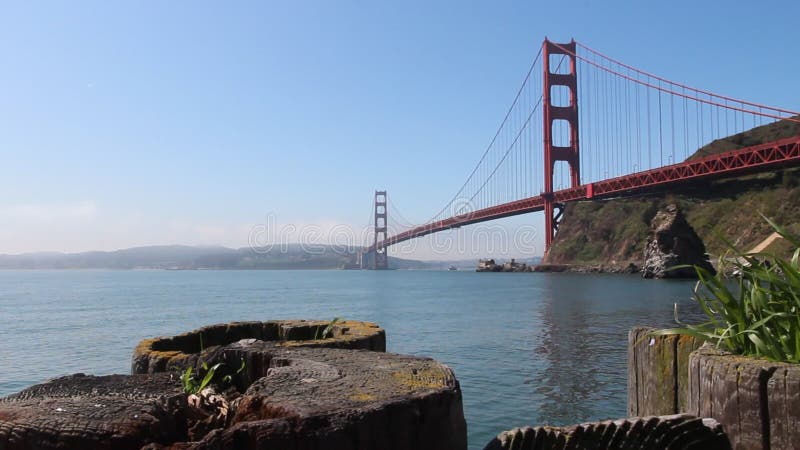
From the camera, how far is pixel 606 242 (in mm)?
87500

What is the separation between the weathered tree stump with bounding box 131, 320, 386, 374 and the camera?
4.04 meters

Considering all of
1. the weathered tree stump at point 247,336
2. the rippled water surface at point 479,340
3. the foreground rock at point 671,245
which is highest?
the foreground rock at point 671,245

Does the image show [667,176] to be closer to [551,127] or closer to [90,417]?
[551,127]

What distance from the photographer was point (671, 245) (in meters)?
63.6

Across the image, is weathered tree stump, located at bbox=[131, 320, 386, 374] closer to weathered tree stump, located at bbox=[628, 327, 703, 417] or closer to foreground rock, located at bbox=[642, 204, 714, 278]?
weathered tree stump, located at bbox=[628, 327, 703, 417]

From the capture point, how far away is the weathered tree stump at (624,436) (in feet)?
8.05

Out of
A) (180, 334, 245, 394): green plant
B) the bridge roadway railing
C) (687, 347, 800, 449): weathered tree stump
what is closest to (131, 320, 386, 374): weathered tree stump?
(180, 334, 245, 394): green plant

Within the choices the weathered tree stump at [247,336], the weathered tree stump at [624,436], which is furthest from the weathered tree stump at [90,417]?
the weathered tree stump at [624,436]

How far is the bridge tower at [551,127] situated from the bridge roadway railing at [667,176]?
2.22m

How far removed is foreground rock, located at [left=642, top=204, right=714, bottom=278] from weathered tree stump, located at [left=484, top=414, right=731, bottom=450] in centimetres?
6301

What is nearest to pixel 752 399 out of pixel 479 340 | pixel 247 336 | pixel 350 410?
pixel 350 410

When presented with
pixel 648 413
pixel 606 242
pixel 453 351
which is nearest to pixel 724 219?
pixel 606 242

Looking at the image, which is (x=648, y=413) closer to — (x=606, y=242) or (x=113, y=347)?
(x=113, y=347)

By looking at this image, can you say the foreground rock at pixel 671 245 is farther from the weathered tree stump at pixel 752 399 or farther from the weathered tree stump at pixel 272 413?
the weathered tree stump at pixel 272 413
